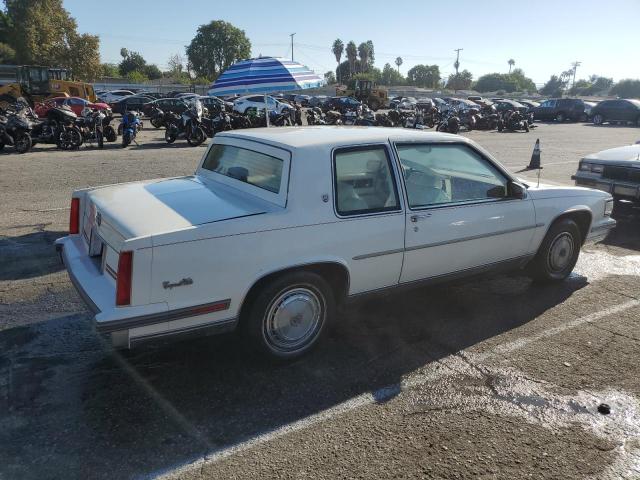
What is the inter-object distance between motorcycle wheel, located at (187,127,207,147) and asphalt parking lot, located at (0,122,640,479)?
12.0 metres

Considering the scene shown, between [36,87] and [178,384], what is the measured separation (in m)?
29.3

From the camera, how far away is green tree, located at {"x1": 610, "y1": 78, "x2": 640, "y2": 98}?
4157 inches

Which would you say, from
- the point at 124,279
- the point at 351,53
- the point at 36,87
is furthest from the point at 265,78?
the point at 351,53

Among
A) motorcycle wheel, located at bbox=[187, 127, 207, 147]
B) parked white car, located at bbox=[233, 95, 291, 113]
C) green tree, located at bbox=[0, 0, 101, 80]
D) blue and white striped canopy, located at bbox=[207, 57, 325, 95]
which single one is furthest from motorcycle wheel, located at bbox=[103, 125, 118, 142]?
green tree, located at bbox=[0, 0, 101, 80]

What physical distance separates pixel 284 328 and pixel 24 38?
60669mm

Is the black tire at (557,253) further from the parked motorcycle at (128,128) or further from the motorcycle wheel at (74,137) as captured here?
the parked motorcycle at (128,128)

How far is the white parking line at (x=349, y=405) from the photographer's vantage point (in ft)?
8.86

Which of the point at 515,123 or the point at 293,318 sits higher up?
the point at 515,123

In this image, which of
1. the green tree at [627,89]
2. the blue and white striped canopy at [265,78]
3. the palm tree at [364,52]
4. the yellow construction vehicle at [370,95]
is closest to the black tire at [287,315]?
the blue and white striped canopy at [265,78]

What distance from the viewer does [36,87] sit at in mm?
27531

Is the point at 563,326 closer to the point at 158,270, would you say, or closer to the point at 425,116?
the point at 158,270

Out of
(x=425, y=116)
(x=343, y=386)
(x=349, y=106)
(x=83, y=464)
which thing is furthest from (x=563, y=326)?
(x=349, y=106)

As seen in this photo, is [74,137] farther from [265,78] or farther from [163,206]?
[163,206]

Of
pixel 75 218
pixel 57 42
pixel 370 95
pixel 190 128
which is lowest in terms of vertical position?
pixel 75 218
